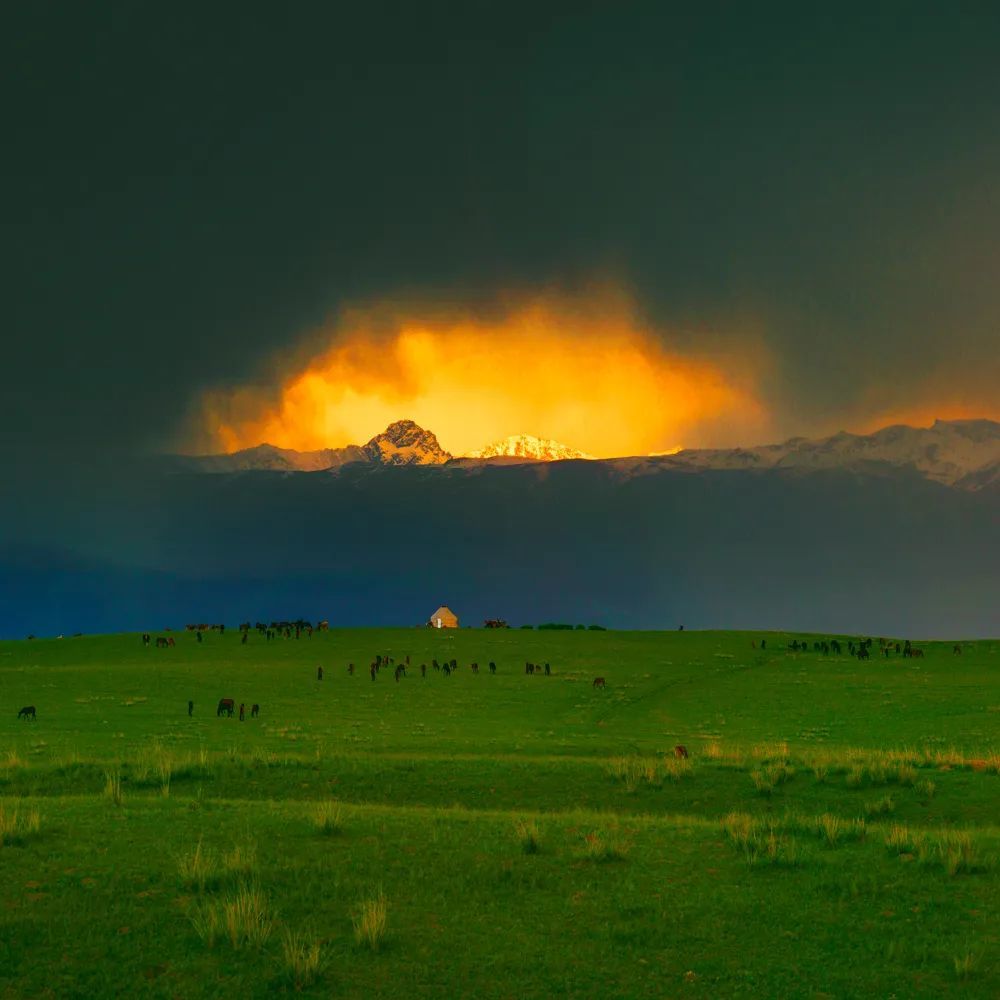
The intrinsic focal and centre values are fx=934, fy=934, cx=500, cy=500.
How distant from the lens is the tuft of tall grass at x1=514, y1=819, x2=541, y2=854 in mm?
17984

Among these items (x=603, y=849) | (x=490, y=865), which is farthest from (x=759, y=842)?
(x=490, y=865)

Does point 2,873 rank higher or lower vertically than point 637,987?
higher

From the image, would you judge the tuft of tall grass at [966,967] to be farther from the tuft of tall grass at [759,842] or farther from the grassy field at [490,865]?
the tuft of tall grass at [759,842]

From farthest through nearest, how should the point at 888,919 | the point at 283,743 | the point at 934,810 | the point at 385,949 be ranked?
the point at 283,743 → the point at 934,810 → the point at 888,919 → the point at 385,949

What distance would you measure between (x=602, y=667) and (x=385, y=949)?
214ft

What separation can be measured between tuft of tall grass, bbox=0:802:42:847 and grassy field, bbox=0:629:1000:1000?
1.7 inches

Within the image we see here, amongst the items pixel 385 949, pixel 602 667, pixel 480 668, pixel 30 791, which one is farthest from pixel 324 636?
pixel 385 949

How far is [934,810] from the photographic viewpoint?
24.3 meters

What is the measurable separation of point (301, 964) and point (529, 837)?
22.8 feet

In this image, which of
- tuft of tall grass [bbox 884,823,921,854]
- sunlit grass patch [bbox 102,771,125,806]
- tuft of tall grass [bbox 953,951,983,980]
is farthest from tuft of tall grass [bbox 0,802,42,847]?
tuft of tall grass [bbox 884,823,921,854]

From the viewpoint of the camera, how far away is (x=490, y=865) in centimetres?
1680

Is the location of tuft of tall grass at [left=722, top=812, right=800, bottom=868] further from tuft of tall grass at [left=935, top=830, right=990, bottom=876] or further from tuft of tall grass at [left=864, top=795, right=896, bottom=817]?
tuft of tall grass at [left=864, top=795, right=896, bottom=817]

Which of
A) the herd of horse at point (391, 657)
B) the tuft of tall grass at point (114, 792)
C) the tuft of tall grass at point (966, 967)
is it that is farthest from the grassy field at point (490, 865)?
the herd of horse at point (391, 657)

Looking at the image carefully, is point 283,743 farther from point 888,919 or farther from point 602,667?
point 602,667
